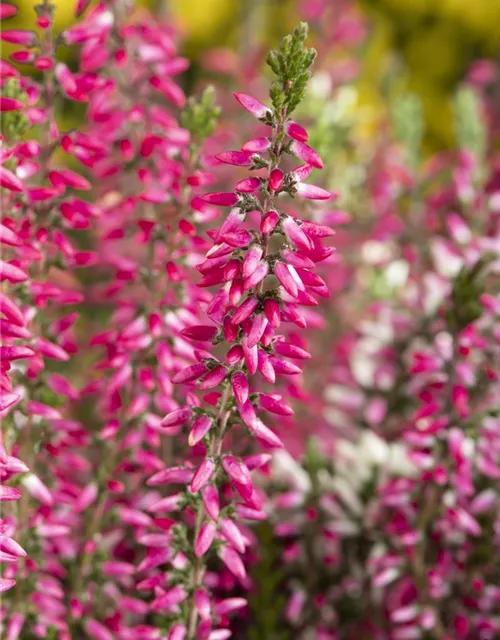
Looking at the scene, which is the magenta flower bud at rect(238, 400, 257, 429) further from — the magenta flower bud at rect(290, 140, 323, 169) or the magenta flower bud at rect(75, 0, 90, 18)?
the magenta flower bud at rect(75, 0, 90, 18)

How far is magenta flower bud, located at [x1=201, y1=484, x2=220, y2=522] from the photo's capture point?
0.70 meters

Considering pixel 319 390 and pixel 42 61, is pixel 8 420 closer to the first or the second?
pixel 42 61

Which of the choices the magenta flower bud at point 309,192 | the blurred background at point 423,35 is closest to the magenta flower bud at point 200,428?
the magenta flower bud at point 309,192

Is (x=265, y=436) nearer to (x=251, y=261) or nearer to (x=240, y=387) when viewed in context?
(x=240, y=387)

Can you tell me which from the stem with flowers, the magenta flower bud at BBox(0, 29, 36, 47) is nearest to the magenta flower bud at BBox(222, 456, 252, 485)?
the stem with flowers

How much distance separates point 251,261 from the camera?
63cm

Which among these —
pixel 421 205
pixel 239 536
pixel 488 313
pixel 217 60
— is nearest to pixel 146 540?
pixel 239 536

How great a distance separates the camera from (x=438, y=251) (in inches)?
57.8

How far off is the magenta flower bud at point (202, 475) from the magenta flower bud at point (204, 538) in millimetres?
40

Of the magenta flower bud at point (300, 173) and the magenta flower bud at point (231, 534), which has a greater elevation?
the magenta flower bud at point (300, 173)

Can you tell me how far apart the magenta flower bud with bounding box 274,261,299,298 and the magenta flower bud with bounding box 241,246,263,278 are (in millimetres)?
18

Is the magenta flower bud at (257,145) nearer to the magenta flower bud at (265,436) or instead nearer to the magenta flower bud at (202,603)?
the magenta flower bud at (265,436)

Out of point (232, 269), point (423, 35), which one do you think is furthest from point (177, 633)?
point (423, 35)

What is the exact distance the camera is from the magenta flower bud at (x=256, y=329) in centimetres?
64
